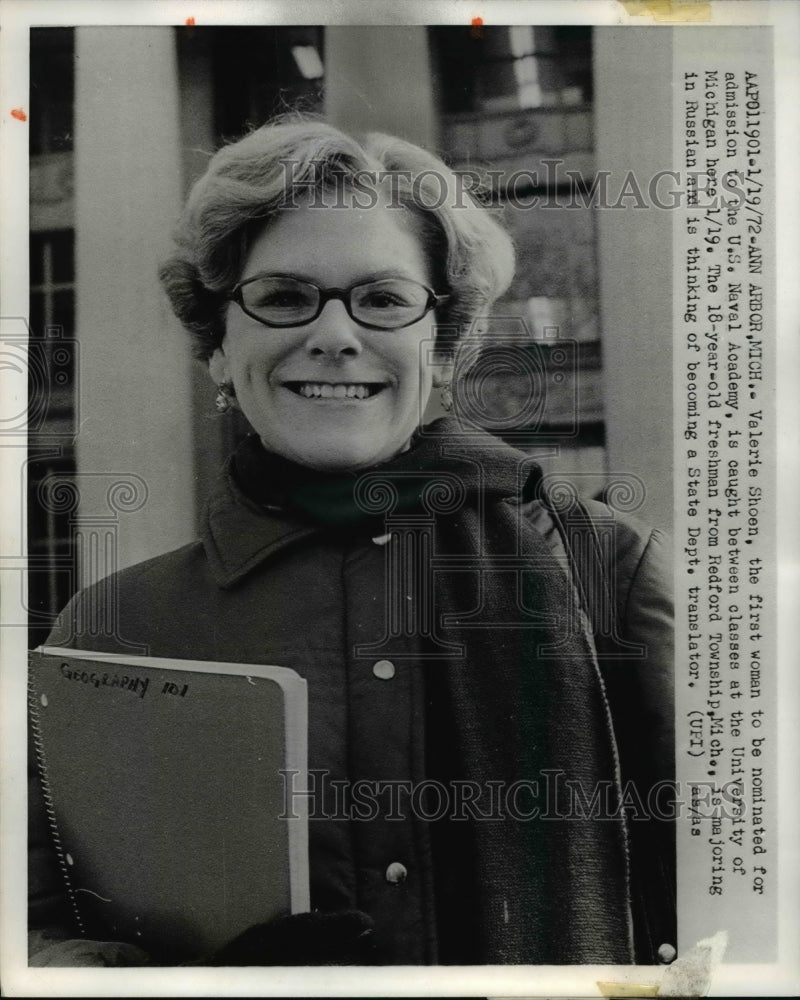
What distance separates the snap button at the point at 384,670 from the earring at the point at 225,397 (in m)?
0.50

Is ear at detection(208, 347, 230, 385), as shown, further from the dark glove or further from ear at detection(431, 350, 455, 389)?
the dark glove

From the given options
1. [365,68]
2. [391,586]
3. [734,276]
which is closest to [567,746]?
[391,586]

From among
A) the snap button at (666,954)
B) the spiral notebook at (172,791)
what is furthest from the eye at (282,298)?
the snap button at (666,954)

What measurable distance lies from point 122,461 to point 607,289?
0.88m

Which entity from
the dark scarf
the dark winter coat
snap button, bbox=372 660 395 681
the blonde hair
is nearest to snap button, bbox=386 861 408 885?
the dark winter coat

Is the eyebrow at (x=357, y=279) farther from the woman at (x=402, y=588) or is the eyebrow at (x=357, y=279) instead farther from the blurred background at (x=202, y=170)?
the blurred background at (x=202, y=170)

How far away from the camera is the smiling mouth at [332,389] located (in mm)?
1621

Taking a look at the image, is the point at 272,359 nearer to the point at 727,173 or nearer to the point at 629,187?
the point at 629,187

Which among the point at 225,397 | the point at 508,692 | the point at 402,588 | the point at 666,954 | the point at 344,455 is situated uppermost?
the point at 225,397

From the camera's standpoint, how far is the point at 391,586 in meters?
1.64

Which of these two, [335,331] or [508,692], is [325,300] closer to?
[335,331]

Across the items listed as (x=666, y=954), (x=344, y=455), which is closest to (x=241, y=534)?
(x=344, y=455)

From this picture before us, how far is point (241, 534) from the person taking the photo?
5.38 feet

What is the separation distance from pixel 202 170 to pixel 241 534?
2.03 feet
